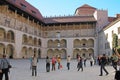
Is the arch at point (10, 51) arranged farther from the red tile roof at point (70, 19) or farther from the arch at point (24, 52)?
the red tile roof at point (70, 19)

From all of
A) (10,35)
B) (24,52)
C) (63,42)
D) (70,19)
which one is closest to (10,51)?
(10,35)

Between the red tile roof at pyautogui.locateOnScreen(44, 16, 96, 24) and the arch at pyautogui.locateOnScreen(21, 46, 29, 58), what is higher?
the red tile roof at pyautogui.locateOnScreen(44, 16, 96, 24)

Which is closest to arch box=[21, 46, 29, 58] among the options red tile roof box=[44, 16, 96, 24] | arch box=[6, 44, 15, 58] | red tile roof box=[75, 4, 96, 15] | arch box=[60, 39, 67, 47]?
arch box=[6, 44, 15, 58]

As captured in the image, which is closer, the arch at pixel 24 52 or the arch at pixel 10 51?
the arch at pixel 10 51

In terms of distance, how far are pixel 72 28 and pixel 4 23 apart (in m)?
24.9

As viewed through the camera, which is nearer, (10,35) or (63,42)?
(10,35)

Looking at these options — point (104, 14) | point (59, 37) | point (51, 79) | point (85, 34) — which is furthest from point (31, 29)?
point (51, 79)

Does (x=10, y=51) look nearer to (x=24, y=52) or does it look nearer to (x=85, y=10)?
(x=24, y=52)

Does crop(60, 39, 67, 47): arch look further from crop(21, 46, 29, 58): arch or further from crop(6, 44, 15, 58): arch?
crop(6, 44, 15, 58): arch

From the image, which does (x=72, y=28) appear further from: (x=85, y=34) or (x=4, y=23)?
(x=4, y=23)

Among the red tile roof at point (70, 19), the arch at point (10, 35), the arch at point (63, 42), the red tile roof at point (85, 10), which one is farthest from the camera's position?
the red tile roof at point (85, 10)

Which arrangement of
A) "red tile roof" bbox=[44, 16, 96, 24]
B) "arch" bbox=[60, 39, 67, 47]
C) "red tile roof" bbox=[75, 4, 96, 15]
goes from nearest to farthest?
"red tile roof" bbox=[44, 16, 96, 24]
"arch" bbox=[60, 39, 67, 47]
"red tile roof" bbox=[75, 4, 96, 15]

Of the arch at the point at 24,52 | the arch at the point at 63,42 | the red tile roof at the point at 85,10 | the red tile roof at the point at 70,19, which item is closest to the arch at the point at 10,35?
the arch at the point at 24,52

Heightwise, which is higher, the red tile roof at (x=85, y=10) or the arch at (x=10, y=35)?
the red tile roof at (x=85, y=10)
